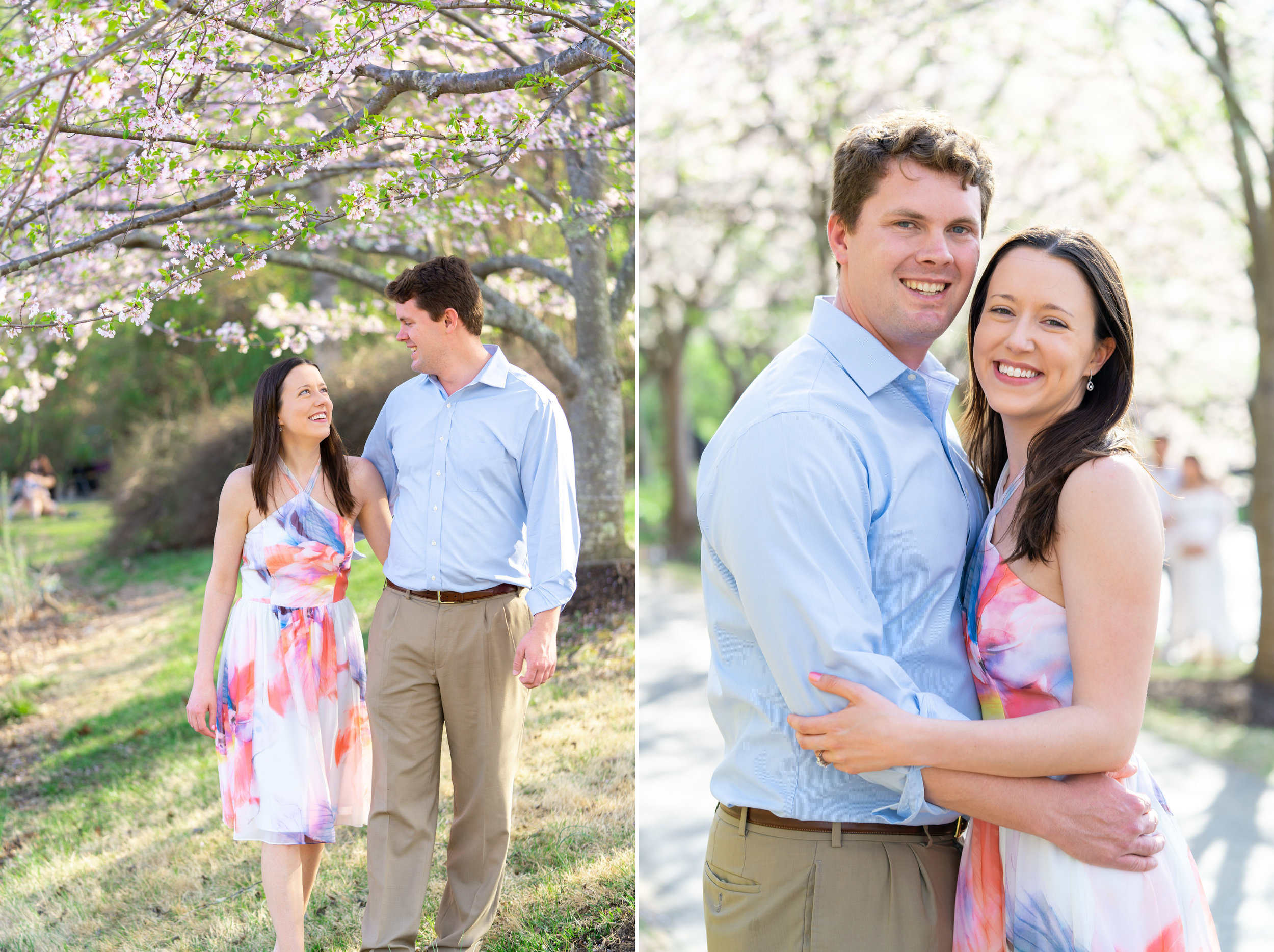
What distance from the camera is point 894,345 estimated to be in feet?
Answer: 6.81

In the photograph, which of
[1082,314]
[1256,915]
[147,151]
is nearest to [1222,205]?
[1256,915]

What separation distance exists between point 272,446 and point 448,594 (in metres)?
0.57

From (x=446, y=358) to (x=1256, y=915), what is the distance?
14.6ft

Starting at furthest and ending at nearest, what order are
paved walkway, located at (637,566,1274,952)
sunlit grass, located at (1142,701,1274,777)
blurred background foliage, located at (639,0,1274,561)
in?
blurred background foliage, located at (639,0,1274,561), sunlit grass, located at (1142,701,1274,777), paved walkway, located at (637,566,1274,952)

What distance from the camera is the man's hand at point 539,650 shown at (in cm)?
273

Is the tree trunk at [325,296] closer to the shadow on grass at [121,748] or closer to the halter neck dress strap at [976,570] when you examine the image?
the shadow on grass at [121,748]

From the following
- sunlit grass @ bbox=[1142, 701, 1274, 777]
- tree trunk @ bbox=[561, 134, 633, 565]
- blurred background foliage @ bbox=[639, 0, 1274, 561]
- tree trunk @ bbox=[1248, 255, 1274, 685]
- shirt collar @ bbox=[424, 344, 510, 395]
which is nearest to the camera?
shirt collar @ bbox=[424, 344, 510, 395]

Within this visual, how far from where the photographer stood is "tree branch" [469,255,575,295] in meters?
3.01

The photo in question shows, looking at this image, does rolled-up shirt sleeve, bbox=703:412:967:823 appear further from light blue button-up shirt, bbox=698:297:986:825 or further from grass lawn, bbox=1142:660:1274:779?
grass lawn, bbox=1142:660:1274:779

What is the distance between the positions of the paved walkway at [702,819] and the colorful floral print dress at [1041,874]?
5.23 feet

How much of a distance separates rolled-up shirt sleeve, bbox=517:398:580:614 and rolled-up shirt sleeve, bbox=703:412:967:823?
1.02m

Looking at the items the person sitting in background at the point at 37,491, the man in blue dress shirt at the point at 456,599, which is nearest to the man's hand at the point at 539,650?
the man in blue dress shirt at the point at 456,599

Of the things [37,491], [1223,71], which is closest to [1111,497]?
[37,491]

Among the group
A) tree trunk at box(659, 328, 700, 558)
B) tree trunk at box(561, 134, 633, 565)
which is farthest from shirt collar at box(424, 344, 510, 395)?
tree trunk at box(659, 328, 700, 558)
